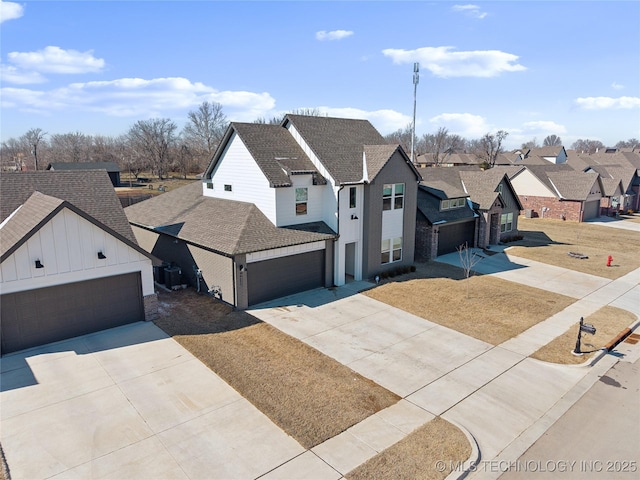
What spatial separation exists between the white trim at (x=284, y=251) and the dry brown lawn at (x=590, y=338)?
1068 centimetres

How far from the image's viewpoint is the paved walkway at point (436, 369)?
33.0 feet

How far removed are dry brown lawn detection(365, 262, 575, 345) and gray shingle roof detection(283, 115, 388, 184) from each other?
647 cm

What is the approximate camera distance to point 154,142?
92500 millimetres

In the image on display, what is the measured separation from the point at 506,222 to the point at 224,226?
80.7ft

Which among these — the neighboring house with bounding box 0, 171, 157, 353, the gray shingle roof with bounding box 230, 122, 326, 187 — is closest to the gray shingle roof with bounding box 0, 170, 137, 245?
the neighboring house with bounding box 0, 171, 157, 353

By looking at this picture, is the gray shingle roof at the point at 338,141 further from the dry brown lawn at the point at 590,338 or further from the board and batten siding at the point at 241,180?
the dry brown lawn at the point at 590,338

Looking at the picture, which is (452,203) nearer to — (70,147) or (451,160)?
(451,160)

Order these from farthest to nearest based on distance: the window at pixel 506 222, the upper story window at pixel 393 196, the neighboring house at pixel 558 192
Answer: the neighboring house at pixel 558 192 < the window at pixel 506 222 < the upper story window at pixel 393 196

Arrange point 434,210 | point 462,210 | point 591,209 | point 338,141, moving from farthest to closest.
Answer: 1. point 591,209
2. point 462,210
3. point 434,210
4. point 338,141

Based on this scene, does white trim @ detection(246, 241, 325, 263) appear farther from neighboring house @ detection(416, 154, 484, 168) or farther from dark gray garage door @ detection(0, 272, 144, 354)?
neighboring house @ detection(416, 154, 484, 168)

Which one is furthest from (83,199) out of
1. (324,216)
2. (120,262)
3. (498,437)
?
(498,437)

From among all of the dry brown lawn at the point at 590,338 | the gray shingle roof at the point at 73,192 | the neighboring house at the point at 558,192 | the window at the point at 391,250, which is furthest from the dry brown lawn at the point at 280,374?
the neighboring house at the point at 558,192

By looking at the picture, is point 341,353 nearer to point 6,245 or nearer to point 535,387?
point 535,387

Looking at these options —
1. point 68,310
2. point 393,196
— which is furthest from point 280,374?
point 393,196
